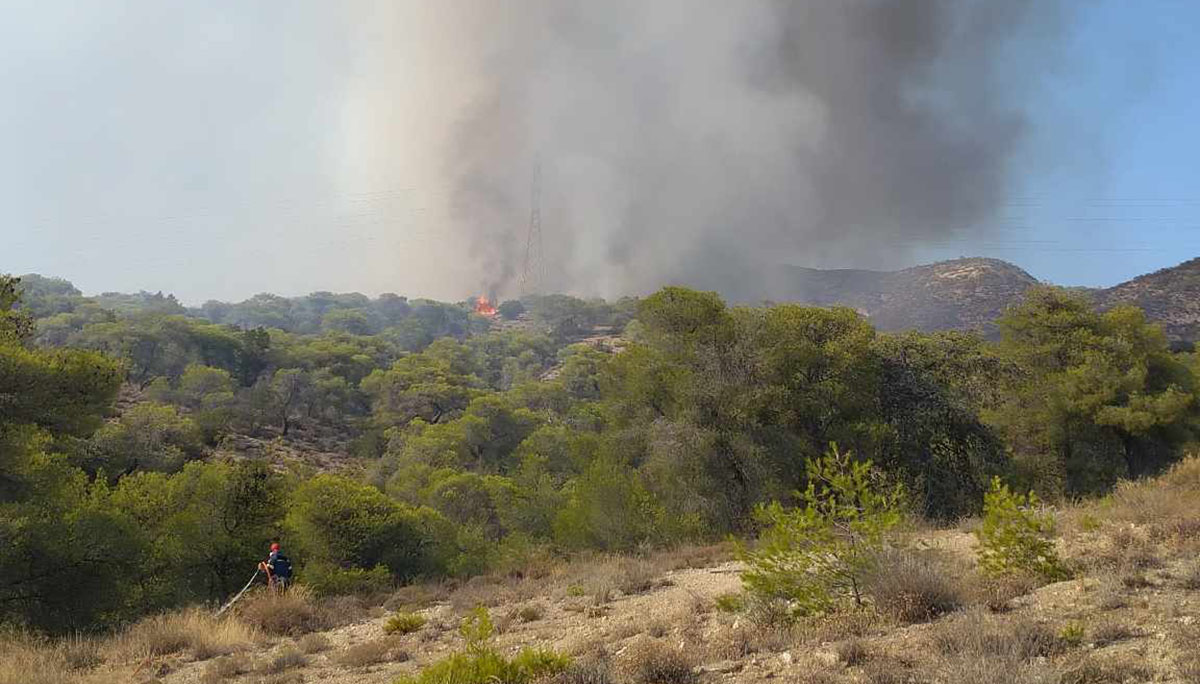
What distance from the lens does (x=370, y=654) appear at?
702cm

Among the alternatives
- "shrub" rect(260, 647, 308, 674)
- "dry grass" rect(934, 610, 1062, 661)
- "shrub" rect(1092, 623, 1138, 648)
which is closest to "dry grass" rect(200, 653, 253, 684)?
"shrub" rect(260, 647, 308, 674)

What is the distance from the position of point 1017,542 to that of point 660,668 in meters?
3.73

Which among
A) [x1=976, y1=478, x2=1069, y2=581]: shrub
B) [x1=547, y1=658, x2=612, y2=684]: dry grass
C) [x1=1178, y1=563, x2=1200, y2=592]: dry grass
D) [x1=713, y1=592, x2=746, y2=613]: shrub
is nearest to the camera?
[x1=547, y1=658, x2=612, y2=684]: dry grass

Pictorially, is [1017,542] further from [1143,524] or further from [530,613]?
[530,613]

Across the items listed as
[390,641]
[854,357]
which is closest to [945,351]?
[854,357]

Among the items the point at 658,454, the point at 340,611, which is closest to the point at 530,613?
the point at 340,611

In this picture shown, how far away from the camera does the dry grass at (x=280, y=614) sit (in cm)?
903

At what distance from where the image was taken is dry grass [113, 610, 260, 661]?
25.0 feet

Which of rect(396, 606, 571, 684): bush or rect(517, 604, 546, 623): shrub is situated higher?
rect(396, 606, 571, 684): bush

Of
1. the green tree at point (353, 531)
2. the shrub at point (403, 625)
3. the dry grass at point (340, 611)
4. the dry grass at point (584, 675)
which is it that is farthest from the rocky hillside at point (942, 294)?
the dry grass at point (584, 675)

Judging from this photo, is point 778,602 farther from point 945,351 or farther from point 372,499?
point 945,351

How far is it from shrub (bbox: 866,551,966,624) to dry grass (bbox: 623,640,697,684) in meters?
1.68

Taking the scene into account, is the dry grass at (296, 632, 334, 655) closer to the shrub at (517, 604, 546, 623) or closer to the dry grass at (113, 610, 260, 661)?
the dry grass at (113, 610, 260, 661)

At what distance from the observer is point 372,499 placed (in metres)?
16.7
